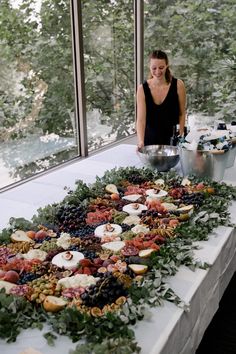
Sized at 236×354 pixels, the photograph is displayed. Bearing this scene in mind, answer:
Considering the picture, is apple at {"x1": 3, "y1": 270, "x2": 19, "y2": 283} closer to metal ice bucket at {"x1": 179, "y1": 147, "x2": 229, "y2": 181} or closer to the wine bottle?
metal ice bucket at {"x1": 179, "y1": 147, "x2": 229, "y2": 181}

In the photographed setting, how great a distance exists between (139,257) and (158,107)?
4.54ft

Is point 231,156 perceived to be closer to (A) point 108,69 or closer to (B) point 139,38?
(A) point 108,69

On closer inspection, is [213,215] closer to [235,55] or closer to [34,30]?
[34,30]

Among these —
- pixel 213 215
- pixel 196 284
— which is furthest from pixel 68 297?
pixel 213 215

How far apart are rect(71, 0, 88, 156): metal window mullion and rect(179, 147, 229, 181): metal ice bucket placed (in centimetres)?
175

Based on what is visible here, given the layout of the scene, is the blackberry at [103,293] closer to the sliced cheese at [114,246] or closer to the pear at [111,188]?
the sliced cheese at [114,246]

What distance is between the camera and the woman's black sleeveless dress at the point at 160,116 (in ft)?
7.96

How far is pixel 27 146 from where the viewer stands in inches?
126

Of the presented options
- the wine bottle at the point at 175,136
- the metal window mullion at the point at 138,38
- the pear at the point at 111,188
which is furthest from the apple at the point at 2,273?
the metal window mullion at the point at 138,38

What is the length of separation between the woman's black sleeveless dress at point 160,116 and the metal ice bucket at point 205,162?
498mm

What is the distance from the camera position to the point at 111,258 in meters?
1.21

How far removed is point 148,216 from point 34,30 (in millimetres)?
2182

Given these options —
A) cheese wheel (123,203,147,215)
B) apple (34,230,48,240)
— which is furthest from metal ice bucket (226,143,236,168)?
apple (34,230,48,240)

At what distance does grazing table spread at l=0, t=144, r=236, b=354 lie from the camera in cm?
96
